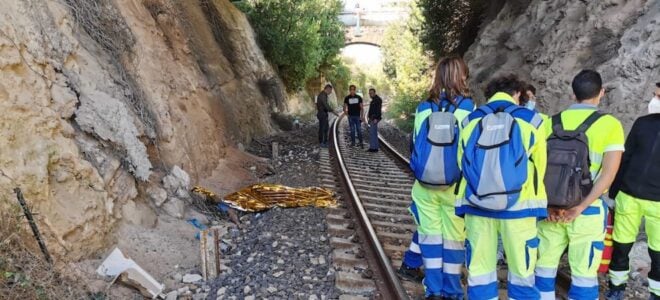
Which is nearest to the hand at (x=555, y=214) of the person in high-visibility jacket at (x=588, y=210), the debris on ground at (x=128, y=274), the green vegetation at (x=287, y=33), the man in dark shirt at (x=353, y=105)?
the person in high-visibility jacket at (x=588, y=210)

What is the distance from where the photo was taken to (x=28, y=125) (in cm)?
396

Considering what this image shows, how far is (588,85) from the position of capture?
3.25 m

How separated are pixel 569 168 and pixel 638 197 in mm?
766

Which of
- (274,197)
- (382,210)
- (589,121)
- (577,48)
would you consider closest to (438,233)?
(589,121)

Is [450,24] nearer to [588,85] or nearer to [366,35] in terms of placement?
[588,85]

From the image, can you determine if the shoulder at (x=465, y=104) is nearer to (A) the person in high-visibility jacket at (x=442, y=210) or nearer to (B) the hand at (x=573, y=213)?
(A) the person in high-visibility jacket at (x=442, y=210)

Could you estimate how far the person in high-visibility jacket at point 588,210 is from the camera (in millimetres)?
3158

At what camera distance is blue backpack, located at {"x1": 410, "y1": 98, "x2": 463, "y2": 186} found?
11.5ft

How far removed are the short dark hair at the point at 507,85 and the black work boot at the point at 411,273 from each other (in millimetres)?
1812

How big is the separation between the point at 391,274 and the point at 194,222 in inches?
108

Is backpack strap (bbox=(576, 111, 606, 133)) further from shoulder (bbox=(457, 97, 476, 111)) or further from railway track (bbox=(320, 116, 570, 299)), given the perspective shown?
railway track (bbox=(320, 116, 570, 299))

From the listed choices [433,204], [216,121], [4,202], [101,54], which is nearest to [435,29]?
[216,121]

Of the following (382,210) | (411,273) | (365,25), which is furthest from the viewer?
(365,25)

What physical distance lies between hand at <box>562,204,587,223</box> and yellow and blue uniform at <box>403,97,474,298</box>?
75 cm
